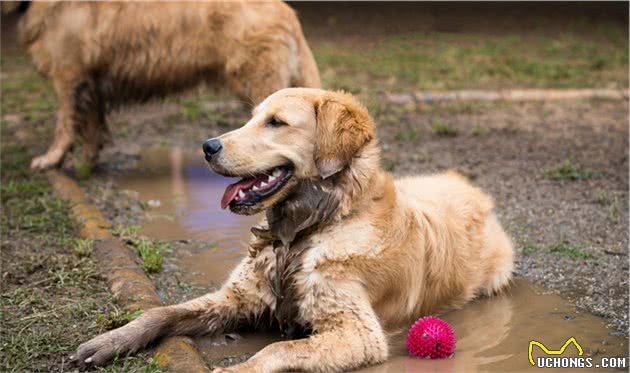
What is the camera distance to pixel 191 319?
418 cm

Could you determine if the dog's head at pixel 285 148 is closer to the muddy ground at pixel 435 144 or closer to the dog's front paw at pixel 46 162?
the muddy ground at pixel 435 144

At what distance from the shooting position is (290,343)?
12.4 ft

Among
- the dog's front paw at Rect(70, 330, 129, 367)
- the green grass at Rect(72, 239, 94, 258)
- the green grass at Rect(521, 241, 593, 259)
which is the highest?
the green grass at Rect(72, 239, 94, 258)

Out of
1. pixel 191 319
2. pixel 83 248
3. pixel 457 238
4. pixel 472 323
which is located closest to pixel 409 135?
pixel 457 238

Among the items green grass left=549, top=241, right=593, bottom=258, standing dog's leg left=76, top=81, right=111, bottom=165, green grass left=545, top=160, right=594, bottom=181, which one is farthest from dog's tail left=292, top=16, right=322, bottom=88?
green grass left=549, top=241, right=593, bottom=258

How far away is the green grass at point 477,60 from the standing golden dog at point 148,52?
413cm

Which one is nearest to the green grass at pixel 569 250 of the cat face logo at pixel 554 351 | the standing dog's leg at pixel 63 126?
the cat face logo at pixel 554 351

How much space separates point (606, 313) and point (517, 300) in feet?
1.69

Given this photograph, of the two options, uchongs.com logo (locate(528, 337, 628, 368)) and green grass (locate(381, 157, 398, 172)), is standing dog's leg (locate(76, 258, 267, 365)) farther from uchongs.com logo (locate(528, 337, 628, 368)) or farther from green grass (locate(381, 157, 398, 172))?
green grass (locate(381, 157, 398, 172))

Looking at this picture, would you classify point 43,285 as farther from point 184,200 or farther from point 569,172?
point 569,172

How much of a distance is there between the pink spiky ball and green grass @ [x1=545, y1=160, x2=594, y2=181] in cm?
392

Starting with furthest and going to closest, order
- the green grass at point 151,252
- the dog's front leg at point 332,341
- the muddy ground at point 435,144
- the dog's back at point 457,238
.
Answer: the green grass at point 151,252, the muddy ground at point 435,144, the dog's back at point 457,238, the dog's front leg at point 332,341

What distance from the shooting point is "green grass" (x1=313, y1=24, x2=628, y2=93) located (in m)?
12.5

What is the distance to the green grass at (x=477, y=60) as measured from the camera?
12.5m
